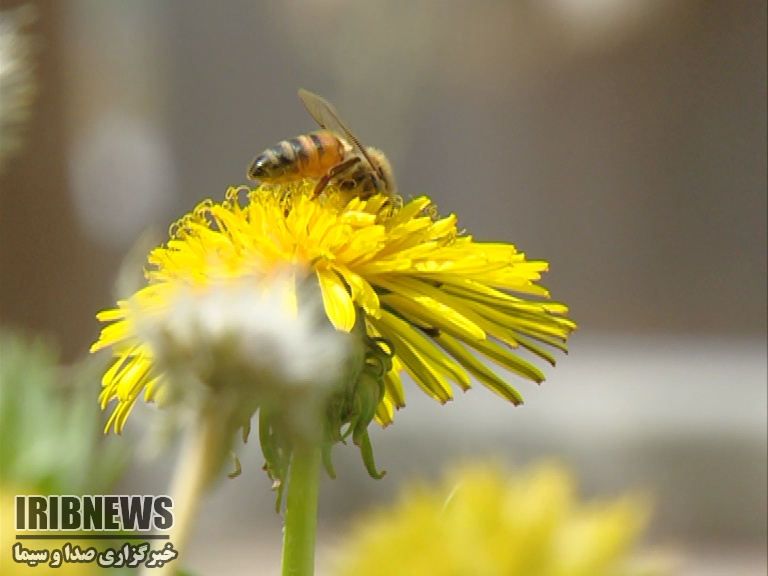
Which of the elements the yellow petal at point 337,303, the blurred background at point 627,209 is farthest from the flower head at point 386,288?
the blurred background at point 627,209

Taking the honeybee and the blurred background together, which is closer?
the honeybee

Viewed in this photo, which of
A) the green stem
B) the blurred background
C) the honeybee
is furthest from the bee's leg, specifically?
the blurred background

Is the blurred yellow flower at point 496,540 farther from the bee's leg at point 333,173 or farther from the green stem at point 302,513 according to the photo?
the bee's leg at point 333,173

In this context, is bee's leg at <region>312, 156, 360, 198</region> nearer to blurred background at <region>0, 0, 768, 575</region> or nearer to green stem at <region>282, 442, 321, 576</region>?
green stem at <region>282, 442, 321, 576</region>

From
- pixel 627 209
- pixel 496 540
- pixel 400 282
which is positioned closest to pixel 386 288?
pixel 400 282

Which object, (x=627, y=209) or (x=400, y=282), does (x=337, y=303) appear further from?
(x=627, y=209)
